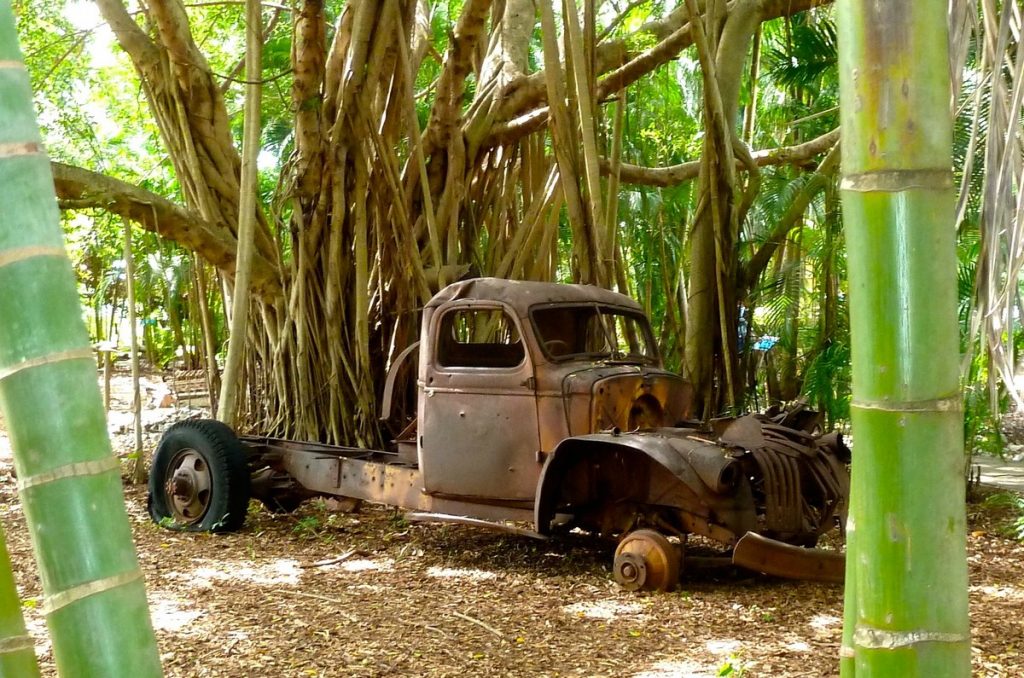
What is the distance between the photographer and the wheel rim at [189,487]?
23.9 ft

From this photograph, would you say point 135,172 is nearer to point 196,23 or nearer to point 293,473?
point 196,23

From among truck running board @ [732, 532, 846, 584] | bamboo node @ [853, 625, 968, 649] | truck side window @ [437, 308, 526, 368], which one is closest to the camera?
bamboo node @ [853, 625, 968, 649]

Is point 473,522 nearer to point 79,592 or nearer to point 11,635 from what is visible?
point 11,635

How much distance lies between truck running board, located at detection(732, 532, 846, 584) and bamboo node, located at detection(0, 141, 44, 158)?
4434 millimetres

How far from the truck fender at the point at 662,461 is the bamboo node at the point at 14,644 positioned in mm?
4115

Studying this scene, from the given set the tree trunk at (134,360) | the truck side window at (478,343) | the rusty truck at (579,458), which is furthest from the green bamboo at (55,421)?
the tree trunk at (134,360)

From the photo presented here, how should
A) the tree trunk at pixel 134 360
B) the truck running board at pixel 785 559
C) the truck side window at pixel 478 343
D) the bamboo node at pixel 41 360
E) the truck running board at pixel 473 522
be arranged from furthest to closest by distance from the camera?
the tree trunk at pixel 134 360 → the truck side window at pixel 478 343 → the truck running board at pixel 473 522 → the truck running board at pixel 785 559 → the bamboo node at pixel 41 360

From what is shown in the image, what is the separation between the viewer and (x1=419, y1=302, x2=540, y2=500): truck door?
241 inches

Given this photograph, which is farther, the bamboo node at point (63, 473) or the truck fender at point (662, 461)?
the truck fender at point (662, 461)

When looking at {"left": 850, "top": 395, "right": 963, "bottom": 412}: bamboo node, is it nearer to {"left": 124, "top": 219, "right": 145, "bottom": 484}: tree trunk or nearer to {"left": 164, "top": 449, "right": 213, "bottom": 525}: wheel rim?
{"left": 164, "top": 449, "right": 213, "bottom": 525}: wheel rim

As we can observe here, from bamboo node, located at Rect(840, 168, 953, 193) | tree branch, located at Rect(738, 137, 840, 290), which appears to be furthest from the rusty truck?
bamboo node, located at Rect(840, 168, 953, 193)

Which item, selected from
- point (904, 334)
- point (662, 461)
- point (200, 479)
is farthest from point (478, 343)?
point (904, 334)

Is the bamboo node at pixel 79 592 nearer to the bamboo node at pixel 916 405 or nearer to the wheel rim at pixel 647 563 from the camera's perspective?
the bamboo node at pixel 916 405

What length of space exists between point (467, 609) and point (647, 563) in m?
0.96
